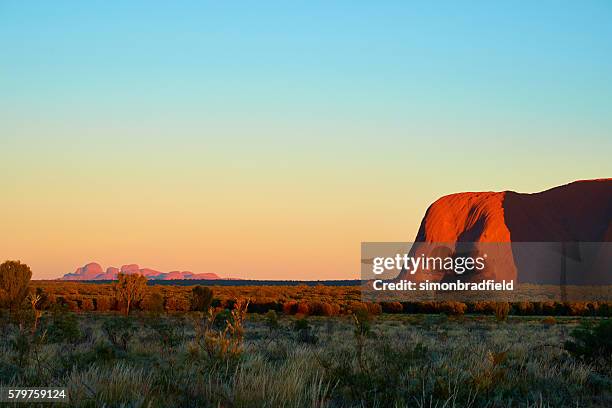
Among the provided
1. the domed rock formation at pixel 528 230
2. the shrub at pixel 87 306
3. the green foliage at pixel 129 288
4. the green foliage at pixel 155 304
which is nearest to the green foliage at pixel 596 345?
the green foliage at pixel 155 304

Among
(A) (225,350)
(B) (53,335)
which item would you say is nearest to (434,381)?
(A) (225,350)

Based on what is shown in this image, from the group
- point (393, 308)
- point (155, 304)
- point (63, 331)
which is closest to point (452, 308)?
point (393, 308)

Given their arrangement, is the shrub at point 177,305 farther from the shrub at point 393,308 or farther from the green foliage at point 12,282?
the shrub at point 393,308

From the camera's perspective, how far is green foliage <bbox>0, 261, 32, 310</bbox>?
122 ft

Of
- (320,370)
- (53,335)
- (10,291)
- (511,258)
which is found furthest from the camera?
(511,258)

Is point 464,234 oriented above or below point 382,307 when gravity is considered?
above

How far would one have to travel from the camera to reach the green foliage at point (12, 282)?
122 feet

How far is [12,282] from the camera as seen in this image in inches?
1496

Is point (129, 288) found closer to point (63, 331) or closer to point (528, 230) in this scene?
point (63, 331)

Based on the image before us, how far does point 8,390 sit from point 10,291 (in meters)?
36.6

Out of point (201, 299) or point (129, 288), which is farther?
point (201, 299)

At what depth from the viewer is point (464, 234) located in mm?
92312

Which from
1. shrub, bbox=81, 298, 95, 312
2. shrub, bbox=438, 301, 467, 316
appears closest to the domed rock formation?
shrub, bbox=438, 301, 467, 316

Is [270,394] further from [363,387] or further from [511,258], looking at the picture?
[511,258]
